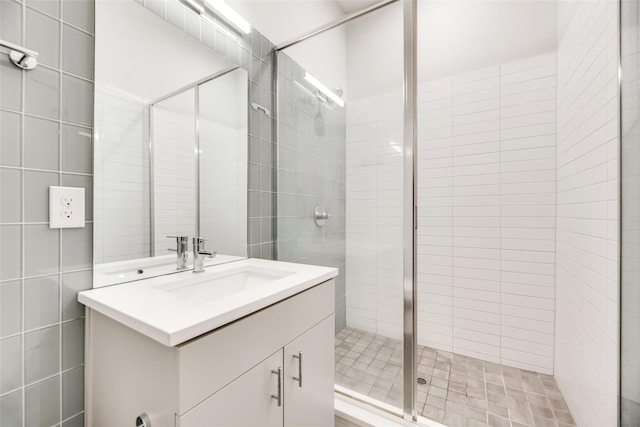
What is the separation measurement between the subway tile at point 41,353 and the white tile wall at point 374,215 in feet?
4.18

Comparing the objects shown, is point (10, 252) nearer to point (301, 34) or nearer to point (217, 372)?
point (217, 372)

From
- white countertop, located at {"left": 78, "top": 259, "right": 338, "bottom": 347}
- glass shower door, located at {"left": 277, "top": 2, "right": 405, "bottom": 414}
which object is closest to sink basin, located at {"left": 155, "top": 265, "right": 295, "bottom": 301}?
white countertop, located at {"left": 78, "top": 259, "right": 338, "bottom": 347}

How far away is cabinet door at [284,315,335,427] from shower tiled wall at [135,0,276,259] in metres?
0.64

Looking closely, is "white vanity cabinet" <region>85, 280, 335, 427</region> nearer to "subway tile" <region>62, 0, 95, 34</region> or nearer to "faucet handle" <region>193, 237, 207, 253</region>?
"faucet handle" <region>193, 237, 207, 253</region>

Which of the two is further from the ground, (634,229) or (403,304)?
(634,229)

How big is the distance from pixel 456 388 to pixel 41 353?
6.36 ft

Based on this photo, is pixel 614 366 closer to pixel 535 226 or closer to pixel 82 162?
pixel 535 226

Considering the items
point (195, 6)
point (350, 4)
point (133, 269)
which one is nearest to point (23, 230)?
point (133, 269)

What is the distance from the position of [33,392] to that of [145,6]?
50.8 inches

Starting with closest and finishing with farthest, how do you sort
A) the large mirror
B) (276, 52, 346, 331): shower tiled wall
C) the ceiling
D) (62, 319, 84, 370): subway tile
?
(62, 319, 84, 370): subway tile < the large mirror < (276, 52, 346, 331): shower tiled wall < the ceiling

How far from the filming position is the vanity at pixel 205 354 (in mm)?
579

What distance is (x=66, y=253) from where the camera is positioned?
2.57 ft

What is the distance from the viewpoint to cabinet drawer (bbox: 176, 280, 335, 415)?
0.57 m

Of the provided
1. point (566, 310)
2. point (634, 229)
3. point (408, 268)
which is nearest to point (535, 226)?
point (566, 310)
